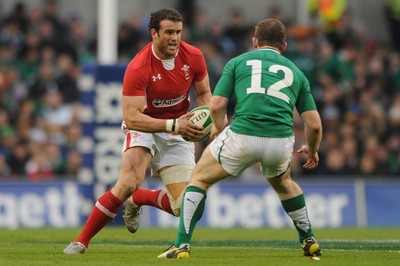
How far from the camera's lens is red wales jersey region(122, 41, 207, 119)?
11406 millimetres

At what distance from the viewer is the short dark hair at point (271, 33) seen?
34.2ft

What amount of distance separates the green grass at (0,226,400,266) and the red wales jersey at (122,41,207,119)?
1.47m

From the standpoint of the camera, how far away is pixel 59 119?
2227cm

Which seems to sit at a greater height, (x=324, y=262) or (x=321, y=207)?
(x=324, y=262)

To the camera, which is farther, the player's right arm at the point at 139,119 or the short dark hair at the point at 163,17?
the short dark hair at the point at 163,17

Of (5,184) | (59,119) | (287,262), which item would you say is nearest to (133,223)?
(287,262)

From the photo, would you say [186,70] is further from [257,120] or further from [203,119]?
[257,120]

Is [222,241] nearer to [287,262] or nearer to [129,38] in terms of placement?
[287,262]

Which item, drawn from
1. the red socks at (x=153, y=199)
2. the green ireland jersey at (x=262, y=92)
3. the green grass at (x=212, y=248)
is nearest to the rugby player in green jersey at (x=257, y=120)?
the green ireland jersey at (x=262, y=92)

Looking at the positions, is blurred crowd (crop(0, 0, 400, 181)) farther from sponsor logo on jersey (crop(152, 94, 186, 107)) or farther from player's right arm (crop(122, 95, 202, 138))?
player's right arm (crop(122, 95, 202, 138))

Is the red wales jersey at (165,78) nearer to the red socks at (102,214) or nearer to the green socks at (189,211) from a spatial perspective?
the red socks at (102,214)

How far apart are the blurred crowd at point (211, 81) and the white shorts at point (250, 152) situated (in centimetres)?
1017

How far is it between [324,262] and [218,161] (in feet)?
4.23

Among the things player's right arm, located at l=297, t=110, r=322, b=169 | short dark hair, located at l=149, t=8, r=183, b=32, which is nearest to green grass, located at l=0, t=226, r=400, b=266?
player's right arm, located at l=297, t=110, r=322, b=169
